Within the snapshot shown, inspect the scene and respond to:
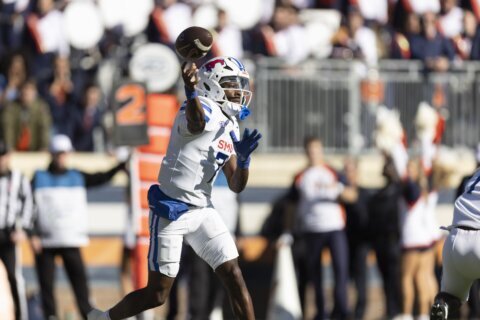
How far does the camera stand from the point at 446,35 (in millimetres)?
19750

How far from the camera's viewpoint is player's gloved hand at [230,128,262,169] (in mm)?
10008

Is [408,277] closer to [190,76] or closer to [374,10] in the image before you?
[374,10]

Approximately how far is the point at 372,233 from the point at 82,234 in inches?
136

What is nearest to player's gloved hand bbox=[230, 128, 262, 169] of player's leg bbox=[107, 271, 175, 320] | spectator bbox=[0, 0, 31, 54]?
player's leg bbox=[107, 271, 175, 320]

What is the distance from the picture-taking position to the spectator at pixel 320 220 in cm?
1608

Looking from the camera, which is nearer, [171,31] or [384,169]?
[384,169]

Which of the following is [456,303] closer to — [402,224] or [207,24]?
[402,224]

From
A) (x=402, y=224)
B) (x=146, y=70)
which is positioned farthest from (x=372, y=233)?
(x=146, y=70)

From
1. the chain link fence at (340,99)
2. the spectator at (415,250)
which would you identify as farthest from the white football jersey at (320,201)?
the chain link fence at (340,99)

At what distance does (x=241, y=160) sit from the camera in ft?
33.2

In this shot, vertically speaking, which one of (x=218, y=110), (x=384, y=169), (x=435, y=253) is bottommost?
(x=435, y=253)

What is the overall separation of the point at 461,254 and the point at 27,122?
8.31 meters

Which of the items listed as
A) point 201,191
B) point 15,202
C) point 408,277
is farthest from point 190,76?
point 408,277

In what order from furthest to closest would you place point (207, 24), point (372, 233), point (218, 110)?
→ point (207, 24) < point (372, 233) < point (218, 110)
